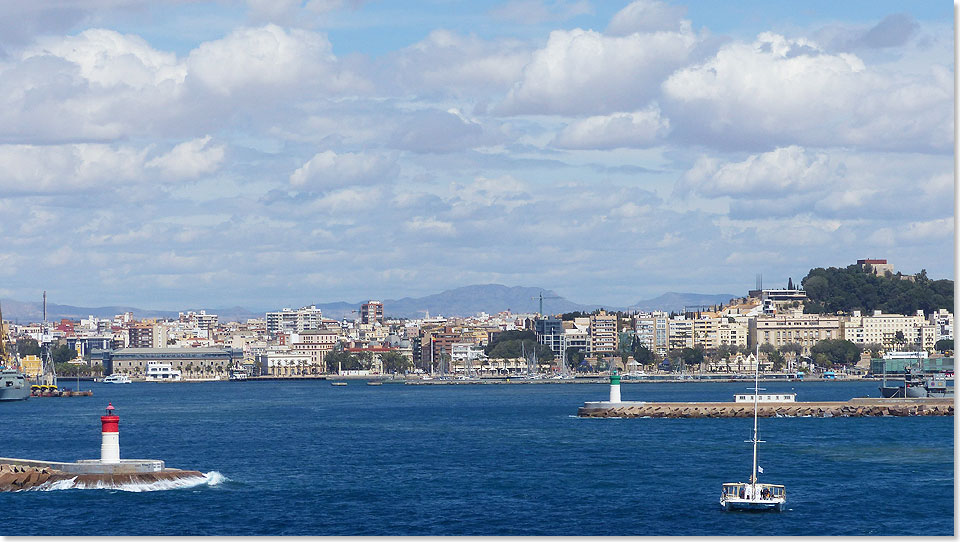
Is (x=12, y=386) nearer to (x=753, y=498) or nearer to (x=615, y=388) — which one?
(x=615, y=388)

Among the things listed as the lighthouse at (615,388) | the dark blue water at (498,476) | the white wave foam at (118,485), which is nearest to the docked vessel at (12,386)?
the dark blue water at (498,476)

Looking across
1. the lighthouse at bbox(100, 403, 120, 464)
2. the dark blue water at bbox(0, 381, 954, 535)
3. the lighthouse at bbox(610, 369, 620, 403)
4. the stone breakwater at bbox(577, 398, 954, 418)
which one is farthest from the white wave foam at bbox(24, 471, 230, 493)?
the lighthouse at bbox(610, 369, 620, 403)

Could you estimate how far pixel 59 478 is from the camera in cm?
3522

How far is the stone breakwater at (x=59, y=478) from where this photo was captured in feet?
114

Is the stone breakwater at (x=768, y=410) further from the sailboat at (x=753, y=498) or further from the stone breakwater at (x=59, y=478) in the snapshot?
the stone breakwater at (x=59, y=478)

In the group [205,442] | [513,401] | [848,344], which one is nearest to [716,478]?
[205,442]

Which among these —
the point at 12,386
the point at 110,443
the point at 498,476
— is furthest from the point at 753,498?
the point at 12,386

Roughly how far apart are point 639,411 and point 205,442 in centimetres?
2676

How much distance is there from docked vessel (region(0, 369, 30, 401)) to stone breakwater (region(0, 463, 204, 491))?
8366 cm

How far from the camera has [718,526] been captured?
105 feet

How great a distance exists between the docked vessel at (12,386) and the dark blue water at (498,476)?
131 ft

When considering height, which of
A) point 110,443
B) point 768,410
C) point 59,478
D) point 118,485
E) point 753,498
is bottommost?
point 753,498

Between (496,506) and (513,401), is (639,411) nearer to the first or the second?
(513,401)

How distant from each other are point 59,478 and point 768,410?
1957 inches
